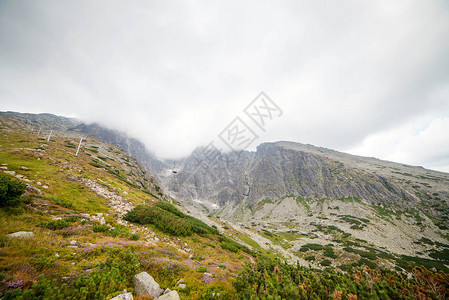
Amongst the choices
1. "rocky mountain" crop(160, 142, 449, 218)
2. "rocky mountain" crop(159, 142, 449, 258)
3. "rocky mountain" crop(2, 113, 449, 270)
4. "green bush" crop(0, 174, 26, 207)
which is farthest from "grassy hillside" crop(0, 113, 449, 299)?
"rocky mountain" crop(160, 142, 449, 218)

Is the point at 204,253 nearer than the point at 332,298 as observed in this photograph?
No

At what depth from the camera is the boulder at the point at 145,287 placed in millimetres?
Answer: 5398

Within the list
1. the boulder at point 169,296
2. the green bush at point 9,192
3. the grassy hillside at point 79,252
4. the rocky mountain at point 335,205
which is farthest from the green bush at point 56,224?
the rocky mountain at point 335,205

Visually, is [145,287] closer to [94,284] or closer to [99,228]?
[94,284]

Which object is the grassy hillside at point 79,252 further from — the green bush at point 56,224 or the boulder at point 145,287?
the boulder at point 145,287

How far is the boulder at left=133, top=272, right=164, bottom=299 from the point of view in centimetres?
540

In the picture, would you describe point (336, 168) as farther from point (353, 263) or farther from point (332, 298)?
point (332, 298)

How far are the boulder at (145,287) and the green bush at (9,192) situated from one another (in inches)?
350

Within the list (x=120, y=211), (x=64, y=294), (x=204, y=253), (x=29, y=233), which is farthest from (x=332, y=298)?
(x=120, y=211)

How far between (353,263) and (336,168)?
4360 inches

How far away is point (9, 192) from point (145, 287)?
33.2ft

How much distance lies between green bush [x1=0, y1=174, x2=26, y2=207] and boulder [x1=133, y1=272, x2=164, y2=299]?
8888 mm

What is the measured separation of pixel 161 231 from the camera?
46.3 feet

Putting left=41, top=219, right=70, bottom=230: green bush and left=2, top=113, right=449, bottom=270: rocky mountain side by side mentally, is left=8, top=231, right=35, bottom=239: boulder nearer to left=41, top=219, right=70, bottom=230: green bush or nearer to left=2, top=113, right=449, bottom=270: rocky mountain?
left=41, top=219, right=70, bottom=230: green bush
